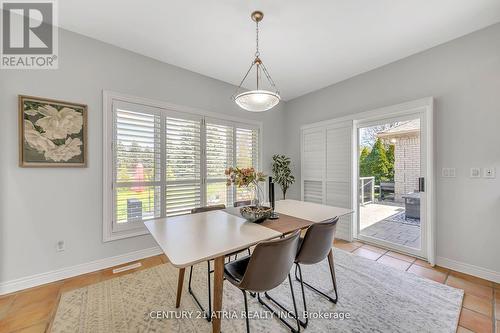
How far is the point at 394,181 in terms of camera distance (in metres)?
3.13

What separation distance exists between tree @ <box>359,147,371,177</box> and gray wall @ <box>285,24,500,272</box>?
89cm

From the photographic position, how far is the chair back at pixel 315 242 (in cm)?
160

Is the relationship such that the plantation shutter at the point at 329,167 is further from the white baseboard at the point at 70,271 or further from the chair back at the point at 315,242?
the white baseboard at the point at 70,271

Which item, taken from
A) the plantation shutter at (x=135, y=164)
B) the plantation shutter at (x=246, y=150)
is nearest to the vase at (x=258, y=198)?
the plantation shutter at (x=246, y=150)

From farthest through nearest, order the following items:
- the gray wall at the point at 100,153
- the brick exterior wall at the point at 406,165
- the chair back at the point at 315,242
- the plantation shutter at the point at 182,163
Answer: the plantation shutter at the point at 182,163 < the brick exterior wall at the point at 406,165 < the gray wall at the point at 100,153 < the chair back at the point at 315,242

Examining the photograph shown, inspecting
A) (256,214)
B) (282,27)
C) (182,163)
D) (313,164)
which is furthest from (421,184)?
(182,163)

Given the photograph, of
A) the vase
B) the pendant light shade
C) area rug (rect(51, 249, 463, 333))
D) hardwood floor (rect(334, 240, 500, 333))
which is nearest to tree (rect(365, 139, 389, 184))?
hardwood floor (rect(334, 240, 500, 333))

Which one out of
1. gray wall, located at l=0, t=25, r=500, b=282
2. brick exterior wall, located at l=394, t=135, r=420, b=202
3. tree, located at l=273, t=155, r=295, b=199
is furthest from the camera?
tree, located at l=273, t=155, r=295, b=199

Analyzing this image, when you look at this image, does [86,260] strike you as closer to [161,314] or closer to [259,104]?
[161,314]

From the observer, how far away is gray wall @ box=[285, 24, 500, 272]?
229cm

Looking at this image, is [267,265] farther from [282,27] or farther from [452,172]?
[452,172]

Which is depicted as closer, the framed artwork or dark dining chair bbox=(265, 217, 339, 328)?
dark dining chair bbox=(265, 217, 339, 328)

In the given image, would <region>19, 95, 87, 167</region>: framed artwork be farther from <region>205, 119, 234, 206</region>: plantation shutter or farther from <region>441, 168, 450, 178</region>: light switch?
<region>441, 168, 450, 178</region>: light switch

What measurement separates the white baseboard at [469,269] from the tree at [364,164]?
1.44 metres
